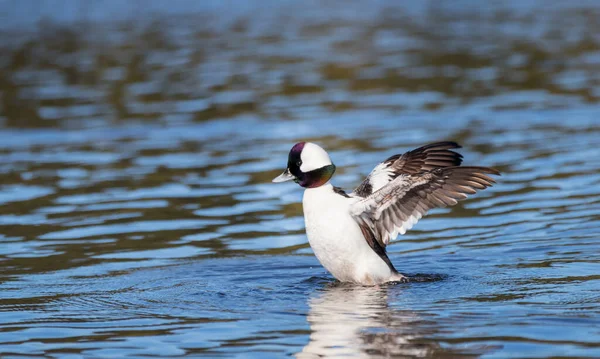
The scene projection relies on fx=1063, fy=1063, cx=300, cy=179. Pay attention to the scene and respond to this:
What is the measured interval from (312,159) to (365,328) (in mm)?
1986

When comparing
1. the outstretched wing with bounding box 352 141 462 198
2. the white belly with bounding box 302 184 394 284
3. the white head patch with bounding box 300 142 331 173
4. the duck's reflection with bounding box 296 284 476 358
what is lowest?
the duck's reflection with bounding box 296 284 476 358

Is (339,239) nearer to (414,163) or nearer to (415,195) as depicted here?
(415,195)

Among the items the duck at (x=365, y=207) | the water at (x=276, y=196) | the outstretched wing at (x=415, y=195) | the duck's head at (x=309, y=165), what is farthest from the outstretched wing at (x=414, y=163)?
the water at (x=276, y=196)

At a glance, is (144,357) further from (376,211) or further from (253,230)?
(253,230)

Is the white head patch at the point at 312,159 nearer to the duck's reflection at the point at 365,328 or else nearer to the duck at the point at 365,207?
the duck at the point at 365,207

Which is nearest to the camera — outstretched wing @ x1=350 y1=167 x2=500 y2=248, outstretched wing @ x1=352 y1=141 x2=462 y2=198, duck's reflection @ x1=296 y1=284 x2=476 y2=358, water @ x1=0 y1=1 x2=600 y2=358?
duck's reflection @ x1=296 y1=284 x2=476 y2=358

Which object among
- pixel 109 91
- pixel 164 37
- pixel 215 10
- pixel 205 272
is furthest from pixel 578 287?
pixel 215 10

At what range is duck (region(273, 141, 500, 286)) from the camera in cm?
895

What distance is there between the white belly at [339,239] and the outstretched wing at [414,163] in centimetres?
53

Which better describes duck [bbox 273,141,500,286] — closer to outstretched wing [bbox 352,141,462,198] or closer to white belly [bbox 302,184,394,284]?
white belly [bbox 302,184,394,284]

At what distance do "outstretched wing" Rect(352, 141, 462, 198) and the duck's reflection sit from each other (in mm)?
1145

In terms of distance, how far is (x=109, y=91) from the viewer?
73.3 feet

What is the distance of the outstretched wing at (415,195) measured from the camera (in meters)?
8.94

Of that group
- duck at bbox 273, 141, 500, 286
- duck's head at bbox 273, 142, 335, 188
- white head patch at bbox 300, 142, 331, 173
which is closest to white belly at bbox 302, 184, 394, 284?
duck at bbox 273, 141, 500, 286
